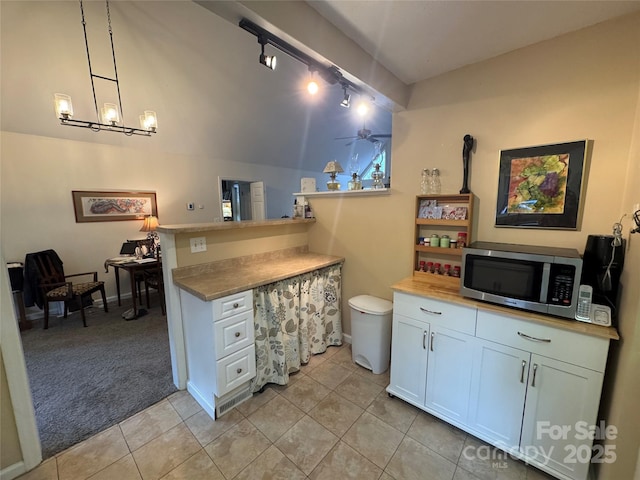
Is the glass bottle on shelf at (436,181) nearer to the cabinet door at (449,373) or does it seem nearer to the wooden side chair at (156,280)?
the cabinet door at (449,373)

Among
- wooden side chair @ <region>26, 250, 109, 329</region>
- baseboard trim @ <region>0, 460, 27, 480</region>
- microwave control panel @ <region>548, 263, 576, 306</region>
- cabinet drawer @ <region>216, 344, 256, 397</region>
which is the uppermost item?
microwave control panel @ <region>548, 263, 576, 306</region>

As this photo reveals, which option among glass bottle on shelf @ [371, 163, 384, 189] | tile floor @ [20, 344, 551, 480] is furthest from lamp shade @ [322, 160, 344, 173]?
tile floor @ [20, 344, 551, 480]

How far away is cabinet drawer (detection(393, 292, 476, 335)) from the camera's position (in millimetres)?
1596

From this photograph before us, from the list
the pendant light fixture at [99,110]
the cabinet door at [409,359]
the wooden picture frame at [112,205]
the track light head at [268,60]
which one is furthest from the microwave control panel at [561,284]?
the wooden picture frame at [112,205]

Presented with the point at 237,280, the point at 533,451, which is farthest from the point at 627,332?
Result: the point at 237,280

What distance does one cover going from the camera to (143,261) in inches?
139

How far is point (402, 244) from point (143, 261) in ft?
11.2

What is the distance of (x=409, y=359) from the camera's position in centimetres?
186

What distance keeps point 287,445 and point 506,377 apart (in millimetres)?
1377

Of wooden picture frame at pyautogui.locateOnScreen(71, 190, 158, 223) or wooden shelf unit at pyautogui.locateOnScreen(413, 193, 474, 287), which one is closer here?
wooden shelf unit at pyautogui.locateOnScreen(413, 193, 474, 287)

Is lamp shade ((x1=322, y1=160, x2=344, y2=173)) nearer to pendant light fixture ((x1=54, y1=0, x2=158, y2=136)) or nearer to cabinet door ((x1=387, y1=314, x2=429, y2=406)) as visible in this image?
cabinet door ((x1=387, y1=314, x2=429, y2=406))

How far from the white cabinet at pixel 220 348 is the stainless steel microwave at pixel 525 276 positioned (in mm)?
1510

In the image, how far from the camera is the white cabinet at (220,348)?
5.50 ft

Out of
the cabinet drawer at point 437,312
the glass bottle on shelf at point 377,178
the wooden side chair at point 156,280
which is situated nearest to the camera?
the cabinet drawer at point 437,312
